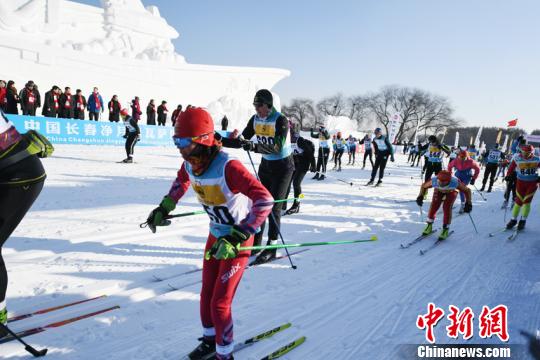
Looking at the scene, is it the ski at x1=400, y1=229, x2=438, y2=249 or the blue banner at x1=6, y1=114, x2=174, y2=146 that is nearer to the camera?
the ski at x1=400, y1=229, x2=438, y2=249

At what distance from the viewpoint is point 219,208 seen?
2557 millimetres

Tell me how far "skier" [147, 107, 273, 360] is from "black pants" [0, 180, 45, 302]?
1.04m

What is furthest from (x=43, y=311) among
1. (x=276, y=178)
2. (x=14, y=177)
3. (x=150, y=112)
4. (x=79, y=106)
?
(x=150, y=112)

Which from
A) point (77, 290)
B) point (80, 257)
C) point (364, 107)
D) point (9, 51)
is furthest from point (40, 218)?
point (364, 107)

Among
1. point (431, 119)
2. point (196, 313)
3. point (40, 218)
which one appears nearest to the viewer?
point (196, 313)

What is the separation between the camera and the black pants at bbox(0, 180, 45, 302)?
266 centimetres

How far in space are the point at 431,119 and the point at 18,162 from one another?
69241mm

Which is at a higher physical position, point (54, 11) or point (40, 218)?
point (54, 11)

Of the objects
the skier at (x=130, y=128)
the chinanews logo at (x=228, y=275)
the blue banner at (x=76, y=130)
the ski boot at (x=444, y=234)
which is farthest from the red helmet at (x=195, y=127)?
the blue banner at (x=76, y=130)

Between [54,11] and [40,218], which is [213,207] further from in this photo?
[54,11]

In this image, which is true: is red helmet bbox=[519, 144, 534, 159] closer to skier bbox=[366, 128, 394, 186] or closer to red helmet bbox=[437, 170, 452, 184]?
red helmet bbox=[437, 170, 452, 184]

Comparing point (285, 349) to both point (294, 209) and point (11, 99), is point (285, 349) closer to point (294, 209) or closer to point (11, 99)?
point (294, 209)

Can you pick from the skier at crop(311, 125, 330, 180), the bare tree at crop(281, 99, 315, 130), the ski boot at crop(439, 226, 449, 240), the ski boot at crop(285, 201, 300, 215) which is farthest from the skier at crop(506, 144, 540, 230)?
the bare tree at crop(281, 99, 315, 130)

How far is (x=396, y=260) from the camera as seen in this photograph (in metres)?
5.38
